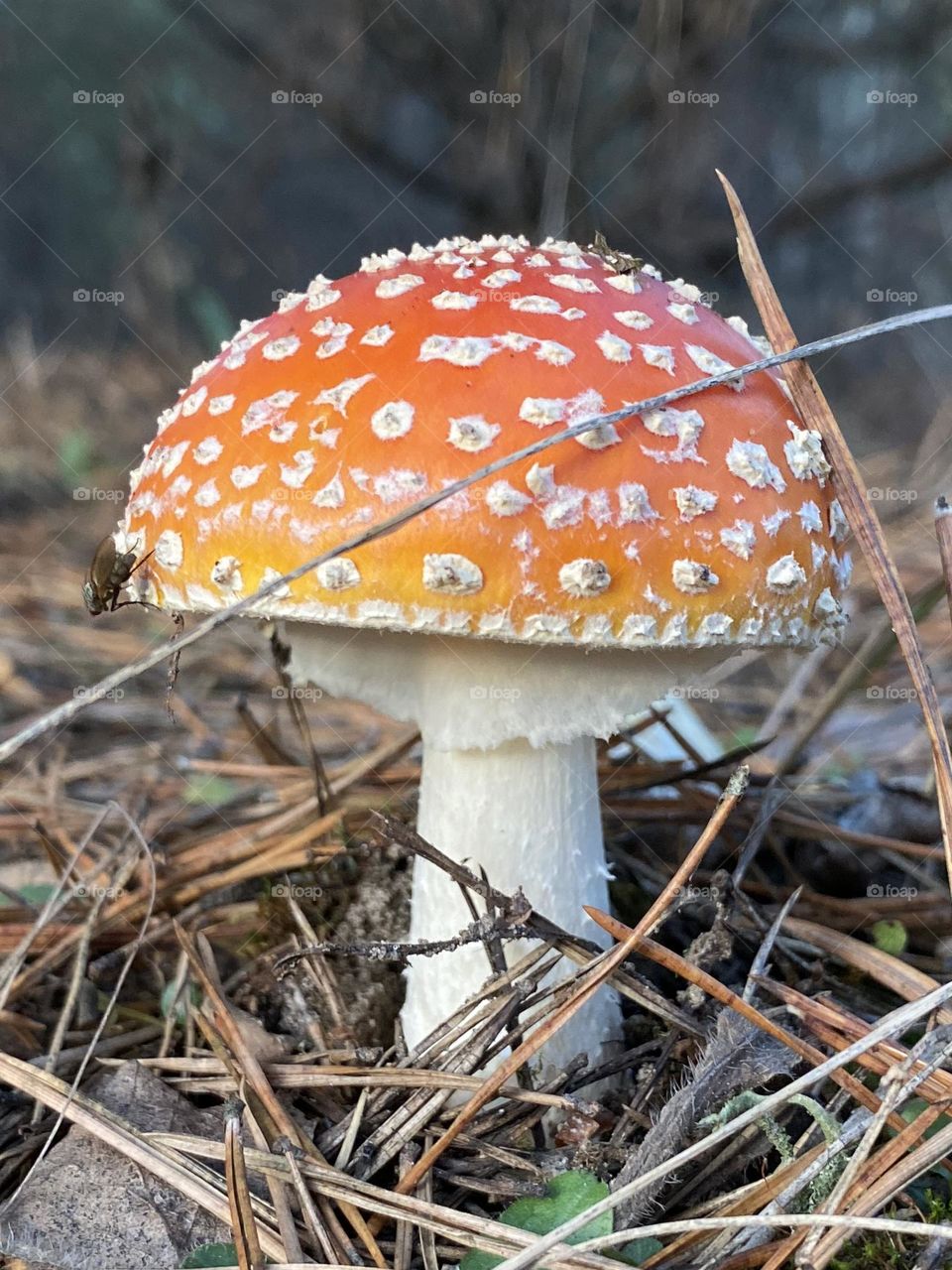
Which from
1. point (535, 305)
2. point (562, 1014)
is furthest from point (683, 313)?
point (562, 1014)

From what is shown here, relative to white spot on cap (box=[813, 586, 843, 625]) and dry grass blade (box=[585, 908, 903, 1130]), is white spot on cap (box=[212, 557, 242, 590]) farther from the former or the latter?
white spot on cap (box=[813, 586, 843, 625])

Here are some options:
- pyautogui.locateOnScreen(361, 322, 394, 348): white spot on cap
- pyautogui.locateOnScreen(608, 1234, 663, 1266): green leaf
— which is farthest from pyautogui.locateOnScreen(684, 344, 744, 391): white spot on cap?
pyautogui.locateOnScreen(608, 1234, 663, 1266): green leaf

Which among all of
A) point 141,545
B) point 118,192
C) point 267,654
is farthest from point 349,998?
point 118,192

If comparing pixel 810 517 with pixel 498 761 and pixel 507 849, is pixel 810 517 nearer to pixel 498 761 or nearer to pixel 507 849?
A: pixel 498 761

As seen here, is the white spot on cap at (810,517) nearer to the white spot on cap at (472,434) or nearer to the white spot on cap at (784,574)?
the white spot on cap at (784,574)

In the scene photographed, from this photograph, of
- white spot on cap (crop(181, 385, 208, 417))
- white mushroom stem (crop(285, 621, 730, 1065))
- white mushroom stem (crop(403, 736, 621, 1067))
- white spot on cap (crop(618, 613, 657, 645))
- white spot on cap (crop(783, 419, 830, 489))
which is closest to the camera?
white spot on cap (crop(618, 613, 657, 645))

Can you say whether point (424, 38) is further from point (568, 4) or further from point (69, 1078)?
point (69, 1078)
